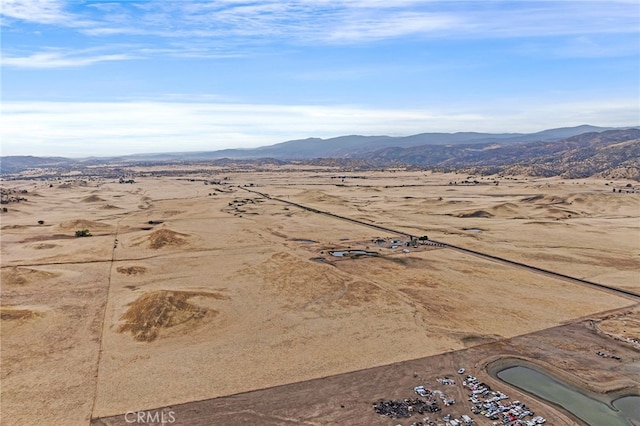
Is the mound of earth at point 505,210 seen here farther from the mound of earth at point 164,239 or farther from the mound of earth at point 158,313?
the mound of earth at point 158,313

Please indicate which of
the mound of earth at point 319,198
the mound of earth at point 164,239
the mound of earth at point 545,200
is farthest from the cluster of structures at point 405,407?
the mound of earth at point 545,200

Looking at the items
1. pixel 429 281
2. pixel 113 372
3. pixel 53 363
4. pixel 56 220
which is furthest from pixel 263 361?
pixel 56 220

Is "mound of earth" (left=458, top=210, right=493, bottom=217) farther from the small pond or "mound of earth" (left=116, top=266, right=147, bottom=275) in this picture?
"mound of earth" (left=116, top=266, right=147, bottom=275)

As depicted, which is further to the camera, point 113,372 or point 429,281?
point 429,281

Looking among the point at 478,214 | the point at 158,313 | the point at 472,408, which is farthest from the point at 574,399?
the point at 478,214

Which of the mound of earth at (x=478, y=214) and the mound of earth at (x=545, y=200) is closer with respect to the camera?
the mound of earth at (x=478, y=214)

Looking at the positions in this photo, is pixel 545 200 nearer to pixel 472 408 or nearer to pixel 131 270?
pixel 472 408

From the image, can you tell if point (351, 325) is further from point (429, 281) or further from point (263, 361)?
point (429, 281)
